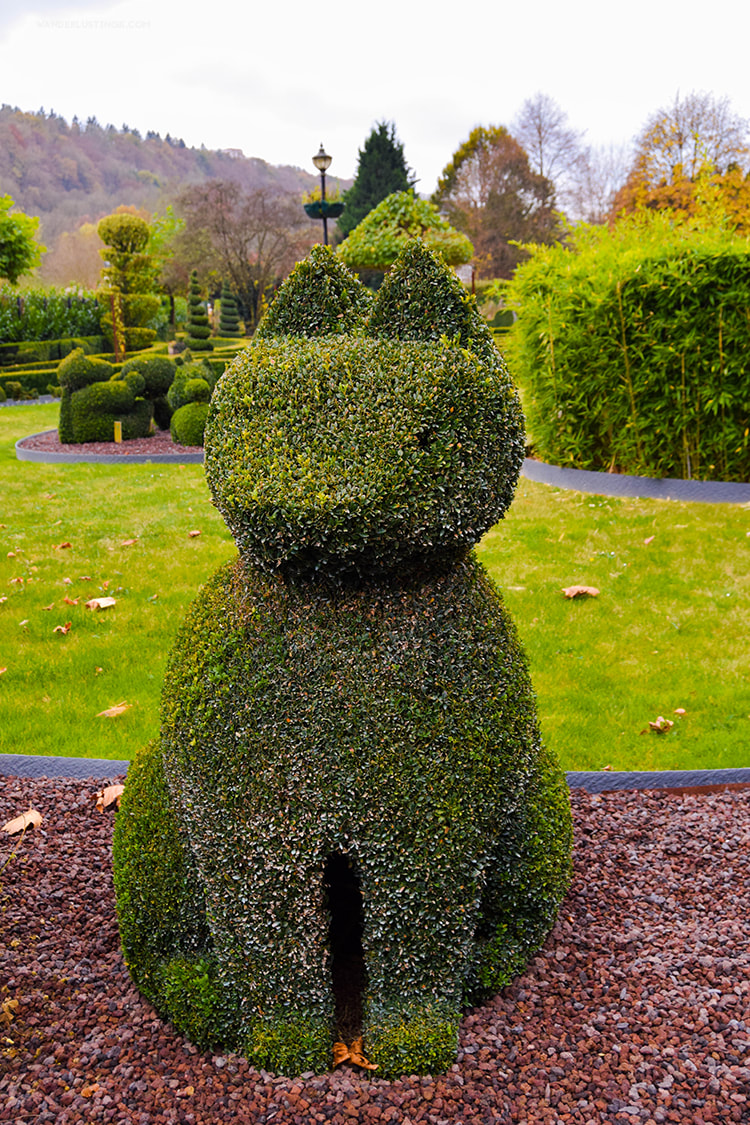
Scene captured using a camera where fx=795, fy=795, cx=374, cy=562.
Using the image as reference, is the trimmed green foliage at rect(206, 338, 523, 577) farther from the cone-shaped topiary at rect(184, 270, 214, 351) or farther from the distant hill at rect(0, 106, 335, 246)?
the distant hill at rect(0, 106, 335, 246)

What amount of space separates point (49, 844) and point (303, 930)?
1.75 m

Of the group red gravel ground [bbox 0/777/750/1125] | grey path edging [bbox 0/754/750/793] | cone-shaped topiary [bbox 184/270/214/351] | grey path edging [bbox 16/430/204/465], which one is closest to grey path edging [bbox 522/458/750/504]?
grey path edging [bbox 0/754/750/793]

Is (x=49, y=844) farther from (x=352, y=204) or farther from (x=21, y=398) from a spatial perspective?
(x=352, y=204)

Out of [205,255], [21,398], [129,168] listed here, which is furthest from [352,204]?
[129,168]

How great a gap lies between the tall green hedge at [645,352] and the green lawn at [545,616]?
0.91 metres

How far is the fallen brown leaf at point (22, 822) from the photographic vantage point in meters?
3.59

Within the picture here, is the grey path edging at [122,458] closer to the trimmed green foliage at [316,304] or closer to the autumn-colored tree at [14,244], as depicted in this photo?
the trimmed green foliage at [316,304]

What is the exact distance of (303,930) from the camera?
229 cm

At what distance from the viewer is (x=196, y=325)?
1743 inches

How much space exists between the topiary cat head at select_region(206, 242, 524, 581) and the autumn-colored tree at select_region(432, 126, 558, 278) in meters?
48.4

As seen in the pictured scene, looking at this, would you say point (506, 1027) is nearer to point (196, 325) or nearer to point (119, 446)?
point (119, 446)

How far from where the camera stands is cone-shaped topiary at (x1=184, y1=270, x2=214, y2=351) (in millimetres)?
39844

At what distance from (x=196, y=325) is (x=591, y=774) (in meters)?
44.0

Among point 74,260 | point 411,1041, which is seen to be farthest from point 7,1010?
point 74,260
